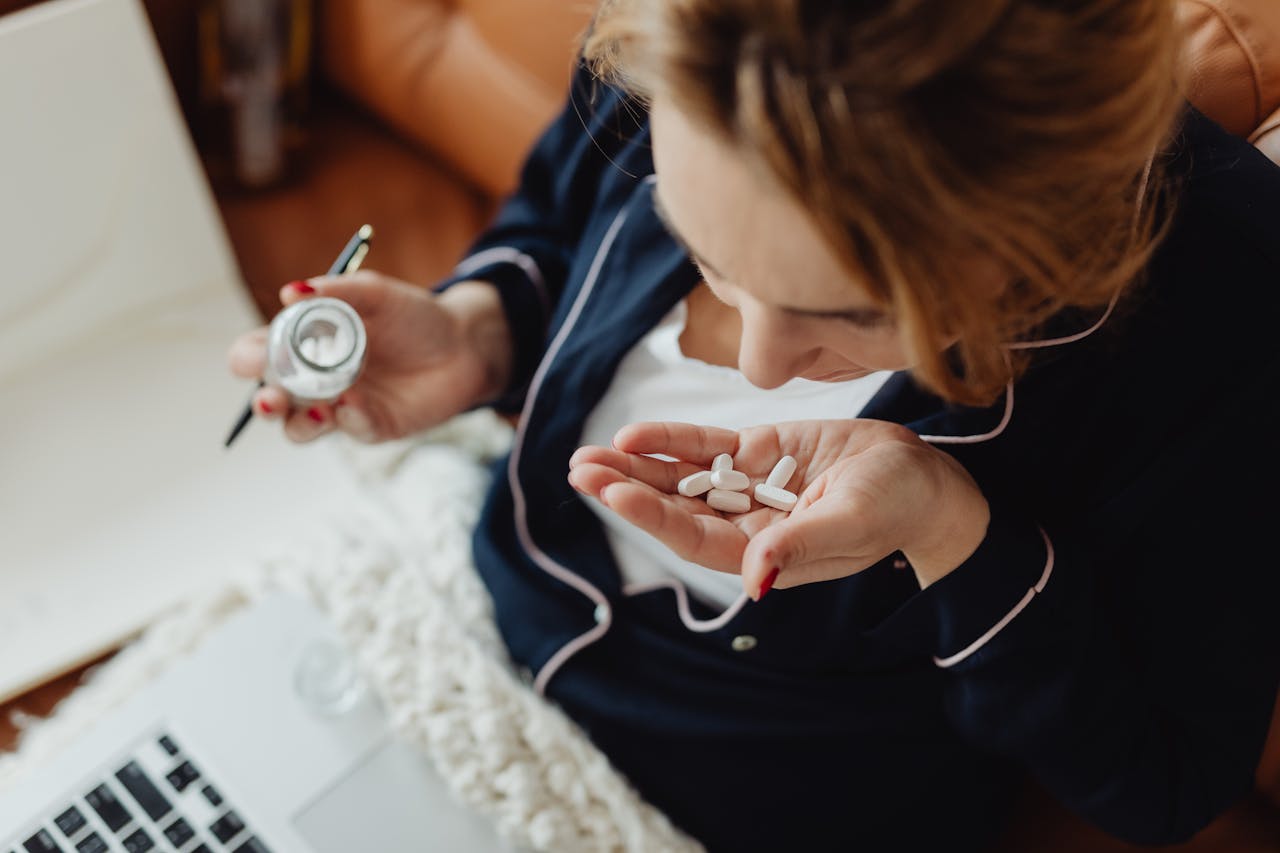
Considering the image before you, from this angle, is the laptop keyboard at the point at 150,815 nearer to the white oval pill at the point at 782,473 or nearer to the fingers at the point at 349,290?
the fingers at the point at 349,290

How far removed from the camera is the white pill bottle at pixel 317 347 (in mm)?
728

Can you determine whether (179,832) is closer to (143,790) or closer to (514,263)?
(143,790)

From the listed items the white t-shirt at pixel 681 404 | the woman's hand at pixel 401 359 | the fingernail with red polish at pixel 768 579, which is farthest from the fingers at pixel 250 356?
the fingernail with red polish at pixel 768 579

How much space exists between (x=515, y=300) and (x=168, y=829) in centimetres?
48

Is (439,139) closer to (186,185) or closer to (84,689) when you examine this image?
(186,185)

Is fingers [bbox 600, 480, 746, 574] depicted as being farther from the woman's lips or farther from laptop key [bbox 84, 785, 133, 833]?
laptop key [bbox 84, 785, 133, 833]

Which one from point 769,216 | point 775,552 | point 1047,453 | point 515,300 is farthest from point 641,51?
point 515,300

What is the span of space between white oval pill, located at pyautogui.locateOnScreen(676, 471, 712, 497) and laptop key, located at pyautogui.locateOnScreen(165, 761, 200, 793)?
46 cm

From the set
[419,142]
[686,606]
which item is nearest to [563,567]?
[686,606]

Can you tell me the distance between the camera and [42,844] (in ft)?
2.39

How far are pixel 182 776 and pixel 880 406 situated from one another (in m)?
0.57

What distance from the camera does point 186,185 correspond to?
97 cm

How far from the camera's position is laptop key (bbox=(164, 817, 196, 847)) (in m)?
A: 0.74

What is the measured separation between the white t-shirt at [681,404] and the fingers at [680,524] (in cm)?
12
